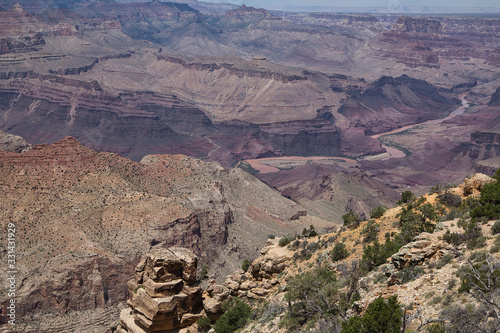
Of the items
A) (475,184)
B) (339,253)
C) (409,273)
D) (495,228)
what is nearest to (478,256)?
(495,228)

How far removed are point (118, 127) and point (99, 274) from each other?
137113mm

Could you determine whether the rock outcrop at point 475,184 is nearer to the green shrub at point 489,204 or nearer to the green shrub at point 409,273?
the green shrub at point 489,204

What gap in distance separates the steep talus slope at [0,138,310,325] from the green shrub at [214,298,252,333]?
29111mm

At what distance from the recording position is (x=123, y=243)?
204ft

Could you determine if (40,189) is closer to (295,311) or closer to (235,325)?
(235,325)

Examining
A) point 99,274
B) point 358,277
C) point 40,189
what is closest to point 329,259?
point 358,277

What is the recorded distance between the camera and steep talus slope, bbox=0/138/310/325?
5597cm

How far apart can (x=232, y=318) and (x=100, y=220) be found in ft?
116

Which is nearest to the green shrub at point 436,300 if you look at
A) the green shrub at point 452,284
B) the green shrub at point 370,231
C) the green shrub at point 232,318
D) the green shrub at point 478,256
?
the green shrub at point 452,284

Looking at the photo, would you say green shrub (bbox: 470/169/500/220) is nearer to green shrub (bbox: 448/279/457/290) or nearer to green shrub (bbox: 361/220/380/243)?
green shrub (bbox: 448/279/457/290)

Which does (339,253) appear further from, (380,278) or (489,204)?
(489,204)

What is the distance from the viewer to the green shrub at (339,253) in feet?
110

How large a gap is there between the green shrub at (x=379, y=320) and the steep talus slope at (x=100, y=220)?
136ft

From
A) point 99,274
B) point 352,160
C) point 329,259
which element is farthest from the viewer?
point 352,160
